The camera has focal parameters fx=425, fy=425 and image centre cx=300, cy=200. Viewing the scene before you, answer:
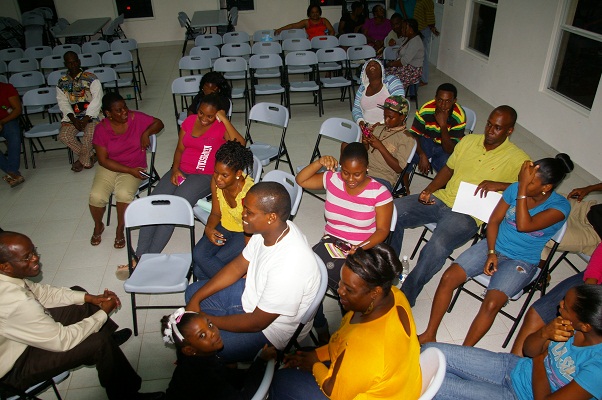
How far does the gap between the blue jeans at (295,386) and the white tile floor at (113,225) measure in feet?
3.33

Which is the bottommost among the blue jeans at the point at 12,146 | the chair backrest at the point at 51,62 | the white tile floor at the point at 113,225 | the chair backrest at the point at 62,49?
the white tile floor at the point at 113,225

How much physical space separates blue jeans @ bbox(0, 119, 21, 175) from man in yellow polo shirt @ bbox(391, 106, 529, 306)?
4.44m

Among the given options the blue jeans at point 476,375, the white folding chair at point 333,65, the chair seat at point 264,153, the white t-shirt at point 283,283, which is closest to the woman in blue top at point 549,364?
the blue jeans at point 476,375

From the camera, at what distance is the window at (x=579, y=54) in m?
4.74

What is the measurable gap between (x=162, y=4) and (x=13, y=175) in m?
7.03

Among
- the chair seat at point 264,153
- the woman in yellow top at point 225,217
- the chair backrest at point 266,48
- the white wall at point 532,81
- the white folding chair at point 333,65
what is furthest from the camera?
the chair backrest at point 266,48

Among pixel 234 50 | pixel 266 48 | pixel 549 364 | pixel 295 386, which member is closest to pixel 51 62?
pixel 234 50

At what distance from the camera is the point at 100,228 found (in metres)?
3.88

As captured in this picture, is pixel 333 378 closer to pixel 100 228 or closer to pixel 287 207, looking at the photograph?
pixel 287 207

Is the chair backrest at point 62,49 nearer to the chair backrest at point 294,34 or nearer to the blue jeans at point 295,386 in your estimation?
the chair backrest at point 294,34

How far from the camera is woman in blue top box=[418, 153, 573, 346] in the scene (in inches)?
99.2

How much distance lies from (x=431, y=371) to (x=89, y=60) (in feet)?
22.7

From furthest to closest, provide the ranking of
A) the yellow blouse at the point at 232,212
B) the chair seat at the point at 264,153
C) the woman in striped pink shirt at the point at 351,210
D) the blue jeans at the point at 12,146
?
1. the blue jeans at the point at 12,146
2. the chair seat at the point at 264,153
3. the yellow blouse at the point at 232,212
4. the woman in striped pink shirt at the point at 351,210

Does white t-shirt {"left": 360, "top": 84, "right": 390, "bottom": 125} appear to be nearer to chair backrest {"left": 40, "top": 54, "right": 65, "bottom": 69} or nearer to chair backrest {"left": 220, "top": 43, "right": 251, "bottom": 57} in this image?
chair backrest {"left": 220, "top": 43, "right": 251, "bottom": 57}
